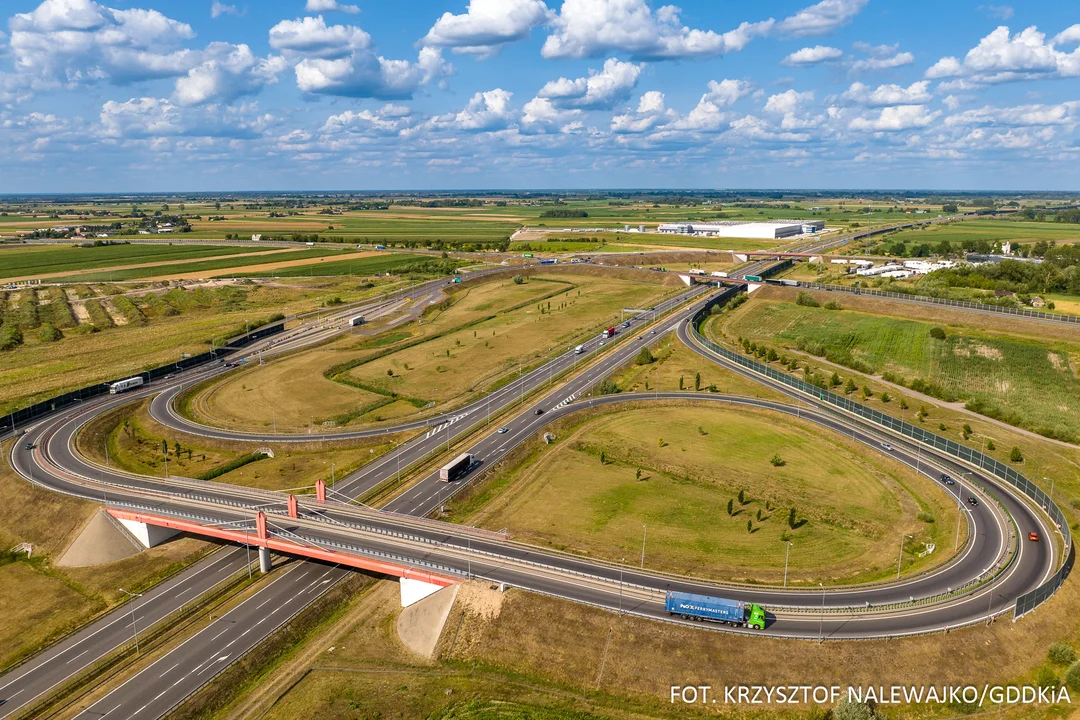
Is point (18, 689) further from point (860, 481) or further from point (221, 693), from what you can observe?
point (860, 481)

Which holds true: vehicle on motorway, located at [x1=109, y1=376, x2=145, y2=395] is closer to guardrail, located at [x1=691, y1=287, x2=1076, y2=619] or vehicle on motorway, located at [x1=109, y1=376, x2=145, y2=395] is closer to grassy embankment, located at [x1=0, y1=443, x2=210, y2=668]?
grassy embankment, located at [x1=0, y1=443, x2=210, y2=668]

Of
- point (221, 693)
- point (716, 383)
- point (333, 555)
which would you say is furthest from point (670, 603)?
point (716, 383)

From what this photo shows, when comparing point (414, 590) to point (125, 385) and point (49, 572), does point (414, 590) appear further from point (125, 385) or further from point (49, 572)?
point (125, 385)

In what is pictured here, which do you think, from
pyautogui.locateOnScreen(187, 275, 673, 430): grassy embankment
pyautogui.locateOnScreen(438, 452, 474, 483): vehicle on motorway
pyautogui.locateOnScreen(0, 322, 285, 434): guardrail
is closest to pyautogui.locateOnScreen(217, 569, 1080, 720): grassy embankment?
pyautogui.locateOnScreen(438, 452, 474, 483): vehicle on motorway

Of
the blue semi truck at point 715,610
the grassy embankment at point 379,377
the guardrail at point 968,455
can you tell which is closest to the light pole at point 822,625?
the blue semi truck at point 715,610

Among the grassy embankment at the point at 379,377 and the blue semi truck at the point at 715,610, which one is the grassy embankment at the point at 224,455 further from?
the blue semi truck at the point at 715,610

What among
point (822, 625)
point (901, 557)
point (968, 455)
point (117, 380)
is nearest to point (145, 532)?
point (117, 380)
